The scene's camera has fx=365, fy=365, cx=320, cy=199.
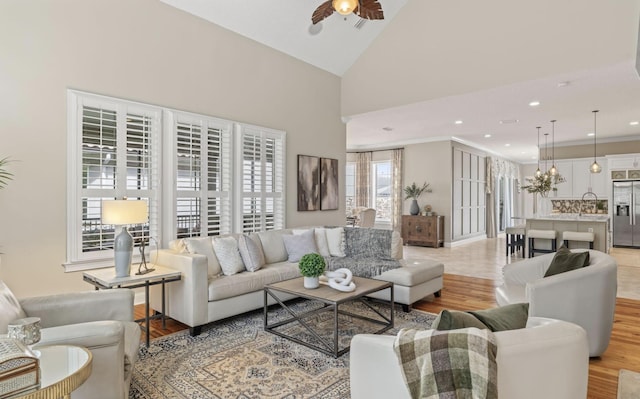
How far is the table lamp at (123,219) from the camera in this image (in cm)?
310

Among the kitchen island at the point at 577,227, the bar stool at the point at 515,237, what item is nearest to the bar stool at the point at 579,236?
the kitchen island at the point at 577,227

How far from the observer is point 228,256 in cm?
393

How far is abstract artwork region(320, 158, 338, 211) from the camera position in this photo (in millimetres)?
→ 6455

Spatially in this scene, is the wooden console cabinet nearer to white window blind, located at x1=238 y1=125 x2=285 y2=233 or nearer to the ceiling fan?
white window blind, located at x1=238 y1=125 x2=285 y2=233

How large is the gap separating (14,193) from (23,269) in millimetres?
713

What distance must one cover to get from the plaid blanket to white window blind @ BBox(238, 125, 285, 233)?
406cm

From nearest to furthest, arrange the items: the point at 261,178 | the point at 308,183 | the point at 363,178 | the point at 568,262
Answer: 1. the point at 568,262
2. the point at 261,178
3. the point at 308,183
4. the point at 363,178

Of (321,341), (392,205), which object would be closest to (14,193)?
(321,341)

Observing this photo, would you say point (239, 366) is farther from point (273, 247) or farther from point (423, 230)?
point (423, 230)

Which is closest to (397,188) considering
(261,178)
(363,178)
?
(363,178)

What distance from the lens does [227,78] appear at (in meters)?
5.04

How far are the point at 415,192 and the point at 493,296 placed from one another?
527cm

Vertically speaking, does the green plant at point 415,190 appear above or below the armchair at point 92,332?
above

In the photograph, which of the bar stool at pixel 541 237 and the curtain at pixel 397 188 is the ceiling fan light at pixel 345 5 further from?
the curtain at pixel 397 188
